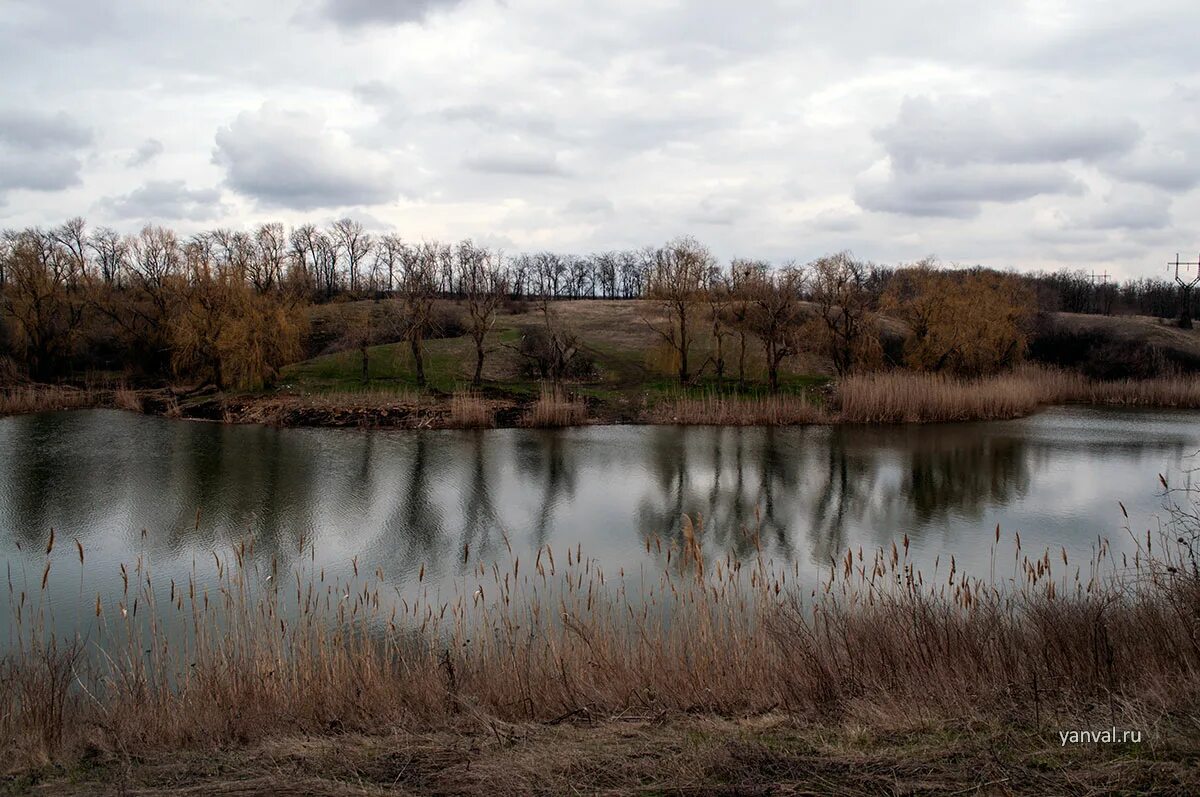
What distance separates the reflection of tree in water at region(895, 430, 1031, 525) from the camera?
13359 millimetres

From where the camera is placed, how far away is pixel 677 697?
5.11 metres

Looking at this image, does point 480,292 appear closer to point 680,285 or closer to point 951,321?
point 680,285

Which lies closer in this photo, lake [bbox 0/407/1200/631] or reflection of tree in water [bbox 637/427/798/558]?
lake [bbox 0/407/1200/631]

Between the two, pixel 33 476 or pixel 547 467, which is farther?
pixel 547 467

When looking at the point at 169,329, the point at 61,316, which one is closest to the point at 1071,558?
the point at 169,329

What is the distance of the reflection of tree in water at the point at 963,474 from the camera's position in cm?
1336

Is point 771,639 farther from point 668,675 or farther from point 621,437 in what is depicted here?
point 621,437

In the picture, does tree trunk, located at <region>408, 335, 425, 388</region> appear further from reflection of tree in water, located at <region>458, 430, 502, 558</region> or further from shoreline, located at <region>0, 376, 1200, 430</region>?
reflection of tree in water, located at <region>458, 430, 502, 558</region>

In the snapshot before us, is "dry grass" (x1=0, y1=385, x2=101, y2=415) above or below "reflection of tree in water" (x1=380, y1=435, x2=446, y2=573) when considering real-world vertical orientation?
above

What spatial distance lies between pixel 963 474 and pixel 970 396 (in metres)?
9.15

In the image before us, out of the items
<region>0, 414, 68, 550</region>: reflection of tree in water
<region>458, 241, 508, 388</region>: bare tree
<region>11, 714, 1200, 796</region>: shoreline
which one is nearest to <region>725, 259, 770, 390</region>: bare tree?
<region>458, 241, 508, 388</region>: bare tree

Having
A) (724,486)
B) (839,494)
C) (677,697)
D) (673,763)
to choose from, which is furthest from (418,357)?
(673,763)

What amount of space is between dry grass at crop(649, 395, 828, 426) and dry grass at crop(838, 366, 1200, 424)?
1123 mm

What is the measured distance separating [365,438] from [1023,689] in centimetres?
1774
